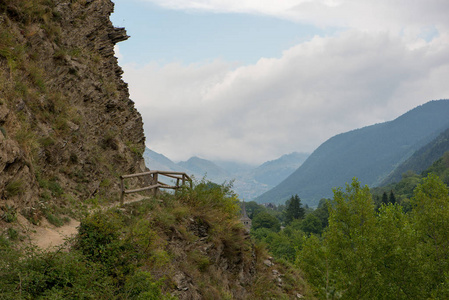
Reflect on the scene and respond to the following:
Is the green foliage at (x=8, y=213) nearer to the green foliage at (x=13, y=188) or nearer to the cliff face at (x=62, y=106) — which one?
the cliff face at (x=62, y=106)

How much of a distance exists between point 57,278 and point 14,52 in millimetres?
8168

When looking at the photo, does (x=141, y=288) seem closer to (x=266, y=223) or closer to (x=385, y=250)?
(x=385, y=250)

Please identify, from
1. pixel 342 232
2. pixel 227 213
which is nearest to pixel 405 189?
pixel 342 232

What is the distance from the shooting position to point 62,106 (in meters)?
12.8

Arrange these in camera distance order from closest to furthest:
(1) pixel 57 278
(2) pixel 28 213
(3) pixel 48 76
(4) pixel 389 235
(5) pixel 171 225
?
(1) pixel 57 278 < (2) pixel 28 213 < (5) pixel 171 225 < (3) pixel 48 76 < (4) pixel 389 235

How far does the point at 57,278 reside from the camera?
20.4 ft

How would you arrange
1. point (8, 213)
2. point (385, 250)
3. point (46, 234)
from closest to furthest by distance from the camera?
point (8, 213)
point (46, 234)
point (385, 250)

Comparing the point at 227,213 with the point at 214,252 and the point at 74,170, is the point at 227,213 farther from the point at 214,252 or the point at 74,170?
the point at 74,170

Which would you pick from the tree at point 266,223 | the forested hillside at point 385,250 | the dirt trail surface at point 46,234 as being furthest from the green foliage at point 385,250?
the tree at point 266,223

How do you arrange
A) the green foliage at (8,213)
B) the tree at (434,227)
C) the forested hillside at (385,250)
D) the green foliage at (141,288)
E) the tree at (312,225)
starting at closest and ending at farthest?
the green foliage at (141,288) → the green foliage at (8,213) → the forested hillside at (385,250) → the tree at (434,227) → the tree at (312,225)

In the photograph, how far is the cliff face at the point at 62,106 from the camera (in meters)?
9.29

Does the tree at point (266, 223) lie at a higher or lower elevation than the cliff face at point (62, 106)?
lower

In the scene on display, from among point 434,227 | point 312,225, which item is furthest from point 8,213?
point 312,225

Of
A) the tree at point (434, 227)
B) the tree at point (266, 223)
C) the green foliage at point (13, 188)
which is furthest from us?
the tree at point (266, 223)
